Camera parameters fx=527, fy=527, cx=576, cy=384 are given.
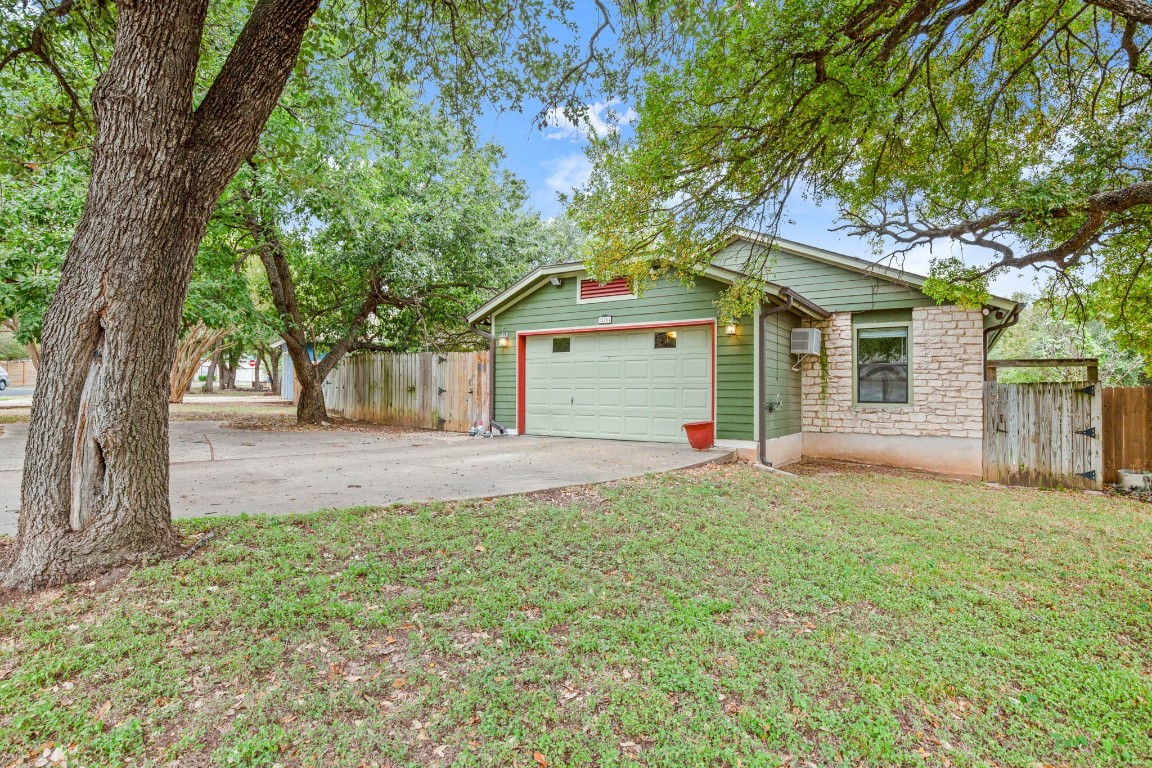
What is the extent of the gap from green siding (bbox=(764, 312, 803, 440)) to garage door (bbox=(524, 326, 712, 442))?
0.89 metres

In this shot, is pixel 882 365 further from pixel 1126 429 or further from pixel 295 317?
pixel 295 317

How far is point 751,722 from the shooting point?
6.63ft

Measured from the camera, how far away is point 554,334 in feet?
32.4

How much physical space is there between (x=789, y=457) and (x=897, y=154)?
498 cm

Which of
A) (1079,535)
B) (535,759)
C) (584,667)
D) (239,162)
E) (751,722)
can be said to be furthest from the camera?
(1079,535)

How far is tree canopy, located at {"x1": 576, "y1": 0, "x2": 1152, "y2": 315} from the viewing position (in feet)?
14.0

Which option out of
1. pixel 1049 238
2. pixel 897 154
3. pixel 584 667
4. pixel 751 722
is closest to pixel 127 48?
pixel 584 667

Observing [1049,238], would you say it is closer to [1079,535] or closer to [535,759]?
[1079,535]

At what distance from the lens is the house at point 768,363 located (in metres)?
8.23

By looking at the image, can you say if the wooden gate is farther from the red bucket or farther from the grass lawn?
the grass lawn

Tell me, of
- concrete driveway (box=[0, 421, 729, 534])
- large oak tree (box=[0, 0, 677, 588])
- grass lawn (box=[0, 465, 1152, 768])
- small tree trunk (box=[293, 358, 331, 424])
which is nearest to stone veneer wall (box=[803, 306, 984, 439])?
concrete driveway (box=[0, 421, 729, 534])

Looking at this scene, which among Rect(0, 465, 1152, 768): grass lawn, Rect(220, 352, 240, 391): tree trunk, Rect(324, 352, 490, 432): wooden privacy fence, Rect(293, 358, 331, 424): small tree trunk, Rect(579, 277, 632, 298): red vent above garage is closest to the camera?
Rect(0, 465, 1152, 768): grass lawn

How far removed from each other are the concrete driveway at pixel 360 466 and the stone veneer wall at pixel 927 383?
3.28m

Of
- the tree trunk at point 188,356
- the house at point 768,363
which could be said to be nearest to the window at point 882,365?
the house at point 768,363
